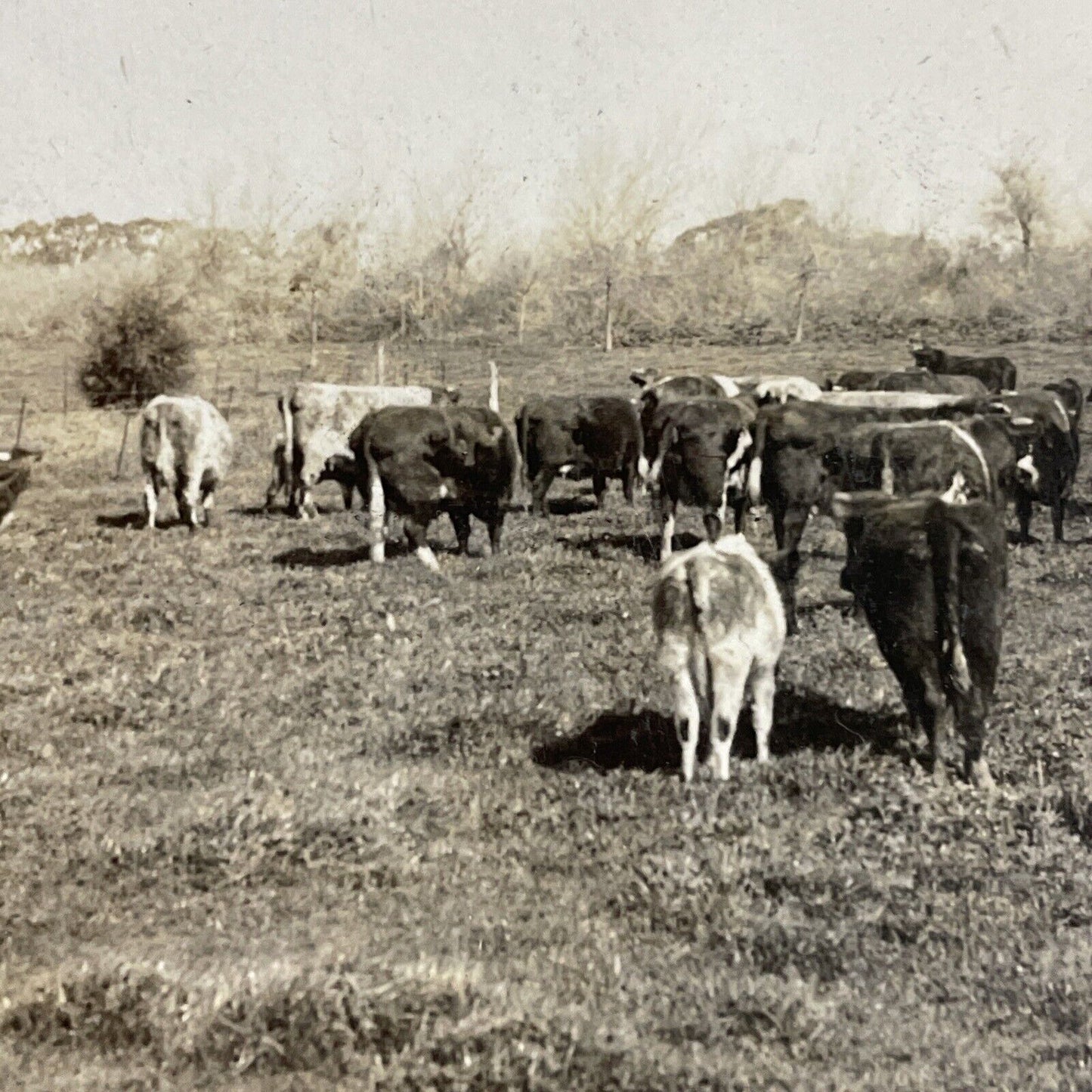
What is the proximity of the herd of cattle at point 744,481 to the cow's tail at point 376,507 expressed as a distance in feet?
Answer: 0.08

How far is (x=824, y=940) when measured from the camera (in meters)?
5.67

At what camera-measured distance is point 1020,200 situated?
98.5 ft

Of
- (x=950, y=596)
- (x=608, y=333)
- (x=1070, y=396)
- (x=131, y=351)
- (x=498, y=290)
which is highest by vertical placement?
(x=498, y=290)

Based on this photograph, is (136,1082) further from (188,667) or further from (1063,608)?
(1063,608)

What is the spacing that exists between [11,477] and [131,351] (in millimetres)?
25929

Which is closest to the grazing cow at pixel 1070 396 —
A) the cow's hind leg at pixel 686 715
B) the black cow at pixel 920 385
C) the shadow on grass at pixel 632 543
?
the black cow at pixel 920 385

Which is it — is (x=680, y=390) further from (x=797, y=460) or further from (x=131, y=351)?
(x=131, y=351)

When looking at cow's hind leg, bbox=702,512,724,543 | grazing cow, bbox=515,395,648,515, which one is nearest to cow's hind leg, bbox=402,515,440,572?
cow's hind leg, bbox=702,512,724,543

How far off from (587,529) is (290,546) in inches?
157

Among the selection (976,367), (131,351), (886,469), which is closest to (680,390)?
(886,469)

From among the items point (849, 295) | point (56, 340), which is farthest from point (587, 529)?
point (849, 295)

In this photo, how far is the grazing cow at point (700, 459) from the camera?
48.5ft

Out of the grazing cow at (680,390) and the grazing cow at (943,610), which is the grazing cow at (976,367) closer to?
the grazing cow at (680,390)

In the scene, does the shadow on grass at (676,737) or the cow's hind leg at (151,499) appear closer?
the shadow on grass at (676,737)
